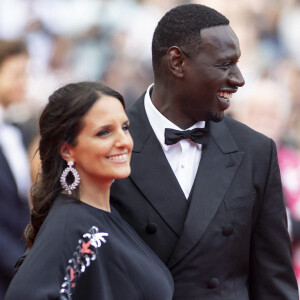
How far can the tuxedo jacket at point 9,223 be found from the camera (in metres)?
4.68

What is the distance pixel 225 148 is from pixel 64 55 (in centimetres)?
431

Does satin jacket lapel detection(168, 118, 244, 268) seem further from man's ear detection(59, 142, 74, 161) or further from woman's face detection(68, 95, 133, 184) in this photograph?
man's ear detection(59, 142, 74, 161)

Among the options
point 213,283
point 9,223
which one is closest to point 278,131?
point 9,223

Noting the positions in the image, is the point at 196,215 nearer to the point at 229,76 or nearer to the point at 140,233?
the point at 140,233

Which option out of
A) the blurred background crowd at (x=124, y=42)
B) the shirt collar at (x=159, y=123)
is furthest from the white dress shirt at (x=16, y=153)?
the shirt collar at (x=159, y=123)

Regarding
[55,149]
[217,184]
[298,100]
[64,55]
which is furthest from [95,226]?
[298,100]

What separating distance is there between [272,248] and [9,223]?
1801 millimetres

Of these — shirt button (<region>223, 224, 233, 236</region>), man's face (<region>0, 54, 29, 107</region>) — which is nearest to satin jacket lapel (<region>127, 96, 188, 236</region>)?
shirt button (<region>223, 224, 233, 236</region>)

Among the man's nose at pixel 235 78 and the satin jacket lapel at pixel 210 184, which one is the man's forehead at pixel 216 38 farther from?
the satin jacket lapel at pixel 210 184

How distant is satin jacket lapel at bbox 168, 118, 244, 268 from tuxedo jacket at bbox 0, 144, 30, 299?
158cm

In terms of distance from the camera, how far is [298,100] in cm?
863

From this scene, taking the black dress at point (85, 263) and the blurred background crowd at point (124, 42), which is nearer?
the black dress at point (85, 263)

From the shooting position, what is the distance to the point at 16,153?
17.7 ft

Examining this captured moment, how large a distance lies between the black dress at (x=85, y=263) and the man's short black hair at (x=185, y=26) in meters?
0.76
